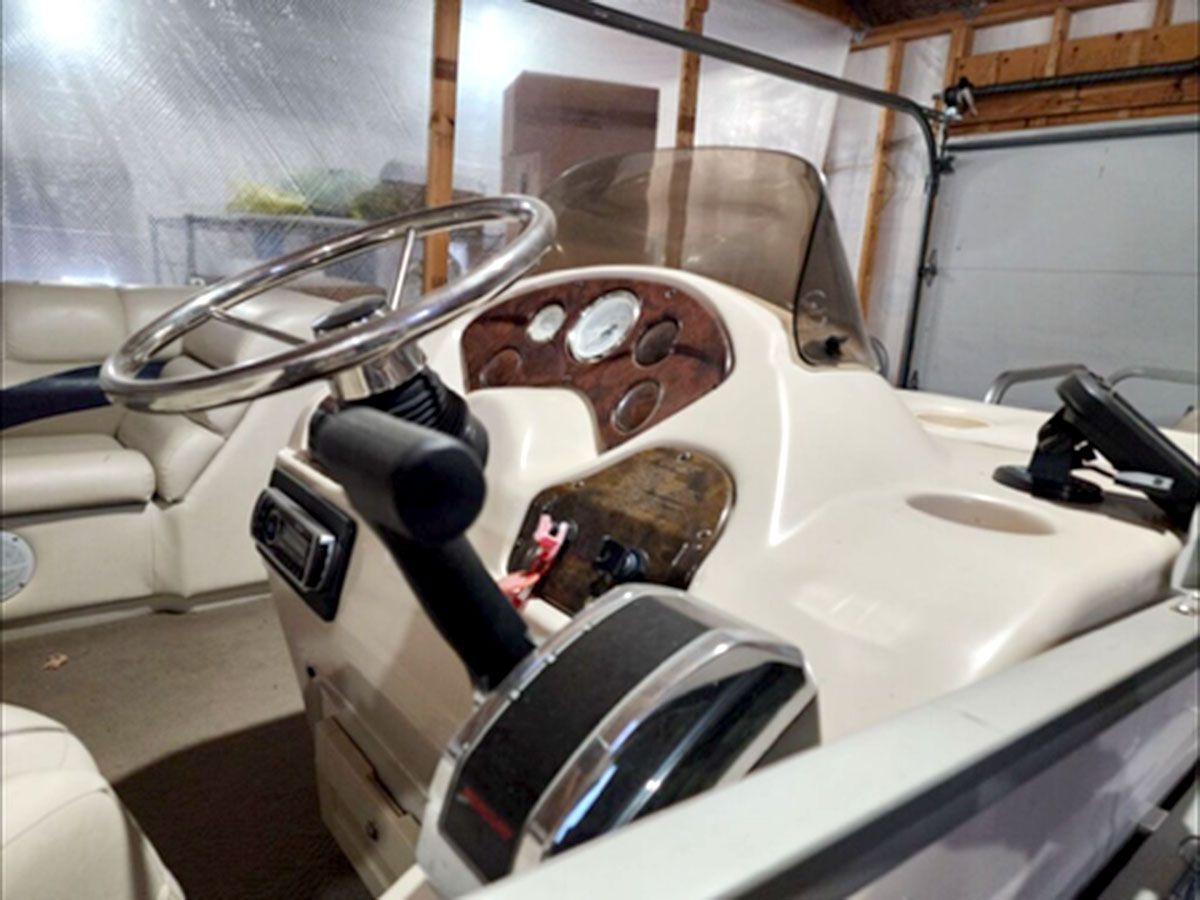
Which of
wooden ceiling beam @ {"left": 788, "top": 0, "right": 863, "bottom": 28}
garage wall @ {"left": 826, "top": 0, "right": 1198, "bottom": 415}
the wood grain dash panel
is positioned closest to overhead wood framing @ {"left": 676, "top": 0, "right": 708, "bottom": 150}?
wooden ceiling beam @ {"left": 788, "top": 0, "right": 863, "bottom": 28}

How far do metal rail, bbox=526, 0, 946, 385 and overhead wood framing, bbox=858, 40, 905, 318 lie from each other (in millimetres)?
381

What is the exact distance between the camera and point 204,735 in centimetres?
136

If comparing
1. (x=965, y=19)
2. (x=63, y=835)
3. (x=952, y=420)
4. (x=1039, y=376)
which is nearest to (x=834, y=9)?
(x=965, y=19)

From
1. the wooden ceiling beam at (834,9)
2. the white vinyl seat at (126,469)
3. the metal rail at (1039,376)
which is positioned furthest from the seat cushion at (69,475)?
the wooden ceiling beam at (834,9)

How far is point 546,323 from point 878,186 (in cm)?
365

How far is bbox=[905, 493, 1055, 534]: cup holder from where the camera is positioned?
0.74m

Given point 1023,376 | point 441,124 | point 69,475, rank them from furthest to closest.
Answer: point 441,124 → point 69,475 → point 1023,376

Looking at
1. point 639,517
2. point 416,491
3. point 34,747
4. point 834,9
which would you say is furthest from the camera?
point 834,9

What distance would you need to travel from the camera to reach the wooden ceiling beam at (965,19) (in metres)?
3.41

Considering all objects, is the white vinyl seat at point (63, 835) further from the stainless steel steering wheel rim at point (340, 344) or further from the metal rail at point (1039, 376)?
the metal rail at point (1039, 376)

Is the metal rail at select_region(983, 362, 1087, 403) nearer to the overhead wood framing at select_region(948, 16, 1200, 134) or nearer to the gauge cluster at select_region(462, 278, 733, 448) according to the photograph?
the gauge cluster at select_region(462, 278, 733, 448)

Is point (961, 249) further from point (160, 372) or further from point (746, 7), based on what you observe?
point (160, 372)

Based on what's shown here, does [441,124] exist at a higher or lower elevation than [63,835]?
higher

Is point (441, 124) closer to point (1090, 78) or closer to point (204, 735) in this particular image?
point (204, 735)
